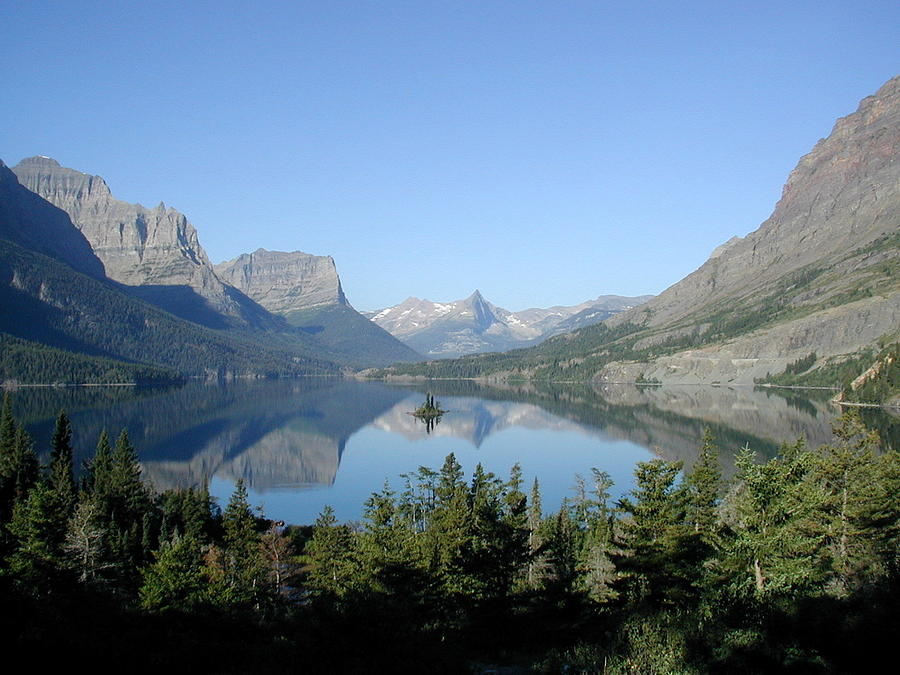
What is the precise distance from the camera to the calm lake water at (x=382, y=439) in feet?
311

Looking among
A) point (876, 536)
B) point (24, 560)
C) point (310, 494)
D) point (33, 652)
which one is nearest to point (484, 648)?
point (33, 652)

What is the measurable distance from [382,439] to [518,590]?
10852cm

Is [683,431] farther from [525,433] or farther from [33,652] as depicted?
[33,652]

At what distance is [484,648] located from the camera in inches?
1005

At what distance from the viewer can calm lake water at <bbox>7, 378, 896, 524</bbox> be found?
9475cm

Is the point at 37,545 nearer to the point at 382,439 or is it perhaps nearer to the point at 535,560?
the point at 535,560

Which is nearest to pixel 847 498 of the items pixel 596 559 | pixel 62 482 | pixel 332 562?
pixel 596 559

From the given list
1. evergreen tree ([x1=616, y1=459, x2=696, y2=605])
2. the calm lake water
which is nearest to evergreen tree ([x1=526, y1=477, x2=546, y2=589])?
evergreen tree ([x1=616, y1=459, x2=696, y2=605])

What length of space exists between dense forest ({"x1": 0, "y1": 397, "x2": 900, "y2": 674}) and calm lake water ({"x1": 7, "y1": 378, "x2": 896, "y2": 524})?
2923 centimetres

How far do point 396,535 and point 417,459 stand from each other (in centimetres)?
7885

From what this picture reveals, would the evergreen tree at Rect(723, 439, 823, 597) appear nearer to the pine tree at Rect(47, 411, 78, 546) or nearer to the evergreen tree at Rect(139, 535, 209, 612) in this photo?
the evergreen tree at Rect(139, 535, 209, 612)

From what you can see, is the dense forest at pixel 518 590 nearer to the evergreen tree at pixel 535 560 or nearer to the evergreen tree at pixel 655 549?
the evergreen tree at pixel 655 549

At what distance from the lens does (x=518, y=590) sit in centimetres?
3888

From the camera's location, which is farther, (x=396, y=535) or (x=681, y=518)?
(x=396, y=535)
